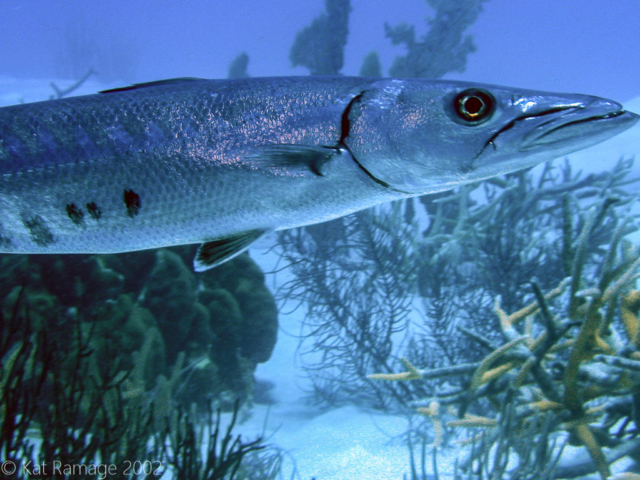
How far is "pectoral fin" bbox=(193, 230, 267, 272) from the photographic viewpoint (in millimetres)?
1519

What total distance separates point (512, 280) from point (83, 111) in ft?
16.6

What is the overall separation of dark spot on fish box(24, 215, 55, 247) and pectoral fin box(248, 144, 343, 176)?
2.65 ft

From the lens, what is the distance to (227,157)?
4.78 ft

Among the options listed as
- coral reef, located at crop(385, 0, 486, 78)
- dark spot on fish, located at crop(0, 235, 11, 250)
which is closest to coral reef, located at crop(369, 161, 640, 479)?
dark spot on fish, located at crop(0, 235, 11, 250)

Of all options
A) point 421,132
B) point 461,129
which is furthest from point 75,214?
point 461,129

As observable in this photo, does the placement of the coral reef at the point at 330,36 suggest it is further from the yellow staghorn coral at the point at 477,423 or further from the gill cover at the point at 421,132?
the gill cover at the point at 421,132

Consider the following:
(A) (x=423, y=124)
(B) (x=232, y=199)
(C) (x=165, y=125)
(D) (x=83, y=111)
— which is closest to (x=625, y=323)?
(A) (x=423, y=124)

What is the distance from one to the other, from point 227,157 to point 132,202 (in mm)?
389

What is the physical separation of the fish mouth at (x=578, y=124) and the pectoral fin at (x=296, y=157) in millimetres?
658

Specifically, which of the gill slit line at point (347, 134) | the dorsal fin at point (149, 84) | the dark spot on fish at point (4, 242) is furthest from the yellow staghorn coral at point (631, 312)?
the dark spot on fish at point (4, 242)

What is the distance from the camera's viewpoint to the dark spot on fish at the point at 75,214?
1469mm

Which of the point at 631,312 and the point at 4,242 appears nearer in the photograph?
the point at 4,242

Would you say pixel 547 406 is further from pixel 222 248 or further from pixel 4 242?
pixel 4 242

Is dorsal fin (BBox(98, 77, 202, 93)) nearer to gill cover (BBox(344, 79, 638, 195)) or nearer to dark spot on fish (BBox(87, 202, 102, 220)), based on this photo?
dark spot on fish (BBox(87, 202, 102, 220))
